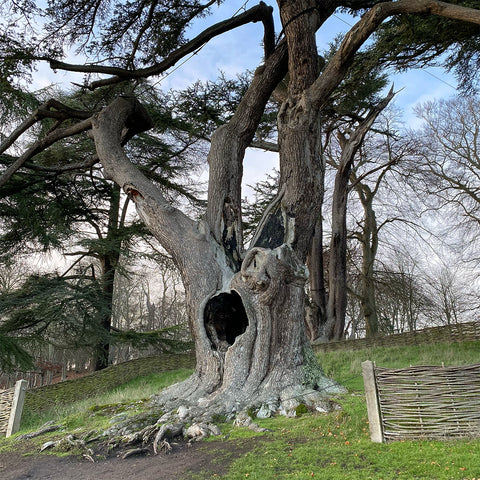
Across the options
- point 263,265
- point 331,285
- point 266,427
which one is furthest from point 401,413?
point 331,285

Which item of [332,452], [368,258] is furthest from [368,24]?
[368,258]

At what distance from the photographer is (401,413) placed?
386 cm

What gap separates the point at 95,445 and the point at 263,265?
273cm

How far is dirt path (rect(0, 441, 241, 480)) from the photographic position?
138 inches

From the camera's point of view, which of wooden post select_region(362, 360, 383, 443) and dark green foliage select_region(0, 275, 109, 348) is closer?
wooden post select_region(362, 360, 383, 443)

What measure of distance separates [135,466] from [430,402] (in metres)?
2.64

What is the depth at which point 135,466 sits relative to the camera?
3.78 metres

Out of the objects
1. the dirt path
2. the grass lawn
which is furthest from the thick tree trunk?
the dirt path

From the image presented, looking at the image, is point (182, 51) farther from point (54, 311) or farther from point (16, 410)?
point (16, 410)

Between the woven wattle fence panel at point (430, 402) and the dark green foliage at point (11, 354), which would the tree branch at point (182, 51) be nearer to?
the dark green foliage at point (11, 354)

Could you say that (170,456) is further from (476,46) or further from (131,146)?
(131,146)

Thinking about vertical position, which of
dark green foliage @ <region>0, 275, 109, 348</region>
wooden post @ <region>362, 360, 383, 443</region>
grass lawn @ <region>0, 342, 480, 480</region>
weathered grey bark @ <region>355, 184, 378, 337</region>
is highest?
weathered grey bark @ <region>355, 184, 378, 337</region>

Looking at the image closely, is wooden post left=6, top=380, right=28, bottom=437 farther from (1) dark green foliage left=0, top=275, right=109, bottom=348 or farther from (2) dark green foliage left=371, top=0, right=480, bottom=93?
(2) dark green foliage left=371, top=0, right=480, bottom=93

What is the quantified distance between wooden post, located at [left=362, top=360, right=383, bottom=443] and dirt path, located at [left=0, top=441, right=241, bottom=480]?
1.21 metres
